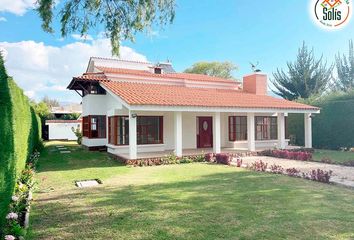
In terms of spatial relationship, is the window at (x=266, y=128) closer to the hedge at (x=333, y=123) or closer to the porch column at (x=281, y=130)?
the porch column at (x=281, y=130)

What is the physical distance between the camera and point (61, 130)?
1547 inches

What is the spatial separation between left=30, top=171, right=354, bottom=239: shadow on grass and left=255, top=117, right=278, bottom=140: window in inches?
541

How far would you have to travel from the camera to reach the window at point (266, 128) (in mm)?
24013

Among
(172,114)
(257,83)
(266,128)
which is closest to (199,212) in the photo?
(172,114)

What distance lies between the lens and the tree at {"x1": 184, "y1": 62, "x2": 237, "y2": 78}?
212 ft

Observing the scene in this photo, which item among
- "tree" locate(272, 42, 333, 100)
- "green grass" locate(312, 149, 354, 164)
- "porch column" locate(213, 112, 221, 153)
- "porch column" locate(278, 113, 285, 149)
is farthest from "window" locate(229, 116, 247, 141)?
"tree" locate(272, 42, 333, 100)

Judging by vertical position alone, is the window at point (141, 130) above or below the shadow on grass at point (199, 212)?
above

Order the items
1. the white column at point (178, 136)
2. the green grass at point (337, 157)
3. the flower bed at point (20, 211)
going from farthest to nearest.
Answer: the white column at point (178, 136), the green grass at point (337, 157), the flower bed at point (20, 211)

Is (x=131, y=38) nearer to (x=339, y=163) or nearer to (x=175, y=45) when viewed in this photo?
(x=339, y=163)

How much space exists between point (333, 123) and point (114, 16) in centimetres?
2078

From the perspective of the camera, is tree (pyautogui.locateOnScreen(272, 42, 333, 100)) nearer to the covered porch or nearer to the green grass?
the covered porch

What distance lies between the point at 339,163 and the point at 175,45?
17317mm

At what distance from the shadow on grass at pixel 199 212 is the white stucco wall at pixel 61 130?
3172 cm

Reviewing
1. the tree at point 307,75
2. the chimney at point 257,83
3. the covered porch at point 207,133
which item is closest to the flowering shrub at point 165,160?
the covered porch at point 207,133
